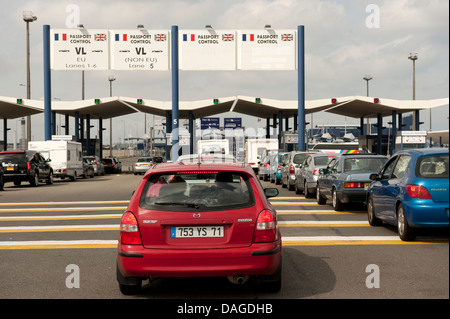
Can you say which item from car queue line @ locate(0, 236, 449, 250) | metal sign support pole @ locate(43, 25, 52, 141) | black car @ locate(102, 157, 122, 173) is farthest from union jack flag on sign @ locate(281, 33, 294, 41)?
car queue line @ locate(0, 236, 449, 250)

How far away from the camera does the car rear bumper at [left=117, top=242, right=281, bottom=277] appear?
214 inches

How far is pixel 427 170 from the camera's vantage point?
9047mm

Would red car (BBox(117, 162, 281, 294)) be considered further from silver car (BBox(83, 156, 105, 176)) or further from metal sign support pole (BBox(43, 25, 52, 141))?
silver car (BBox(83, 156, 105, 176))

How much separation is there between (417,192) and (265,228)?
4.13 meters

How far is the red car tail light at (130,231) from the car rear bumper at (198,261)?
0.20 ft

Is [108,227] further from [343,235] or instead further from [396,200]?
[396,200]

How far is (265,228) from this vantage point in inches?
221

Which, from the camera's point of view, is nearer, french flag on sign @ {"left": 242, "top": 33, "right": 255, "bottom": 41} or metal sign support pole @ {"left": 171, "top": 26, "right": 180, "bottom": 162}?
french flag on sign @ {"left": 242, "top": 33, "right": 255, "bottom": 41}

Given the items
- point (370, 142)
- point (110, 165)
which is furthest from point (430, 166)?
point (370, 142)

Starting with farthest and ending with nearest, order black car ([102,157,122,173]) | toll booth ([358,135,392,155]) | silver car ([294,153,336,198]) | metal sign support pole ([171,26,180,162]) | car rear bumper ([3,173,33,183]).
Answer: toll booth ([358,135,392,155])
black car ([102,157,122,173])
metal sign support pole ([171,26,180,162])
car rear bumper ([3,173,33,183])
silver car ([294,153,336,198])

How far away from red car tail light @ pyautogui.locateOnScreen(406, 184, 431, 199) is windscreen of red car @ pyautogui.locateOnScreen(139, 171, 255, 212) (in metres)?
3.96

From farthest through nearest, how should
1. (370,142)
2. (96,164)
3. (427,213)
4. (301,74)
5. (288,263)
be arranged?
(370,142)
(96,164)
(301,74)
(427,213)
(288,263)

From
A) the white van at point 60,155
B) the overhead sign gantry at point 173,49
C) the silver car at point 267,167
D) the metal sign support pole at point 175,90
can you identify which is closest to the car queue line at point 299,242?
the silver car at point 267,167

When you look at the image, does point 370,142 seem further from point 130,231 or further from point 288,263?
point 130,231
